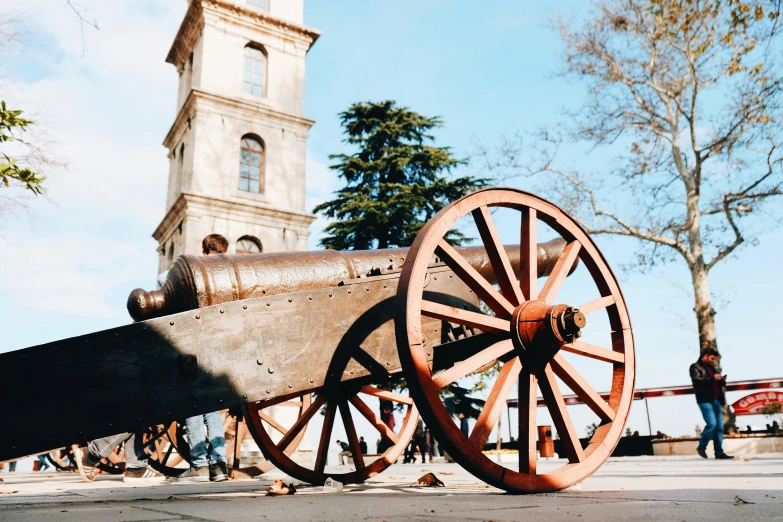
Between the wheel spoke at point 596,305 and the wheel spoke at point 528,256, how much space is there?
1.00 ft

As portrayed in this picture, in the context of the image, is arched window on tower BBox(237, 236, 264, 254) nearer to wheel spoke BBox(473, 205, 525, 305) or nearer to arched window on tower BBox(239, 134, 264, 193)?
arched window on tower BBox(239, 134, 264, 193)

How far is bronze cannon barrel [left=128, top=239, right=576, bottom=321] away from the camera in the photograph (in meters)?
3.52

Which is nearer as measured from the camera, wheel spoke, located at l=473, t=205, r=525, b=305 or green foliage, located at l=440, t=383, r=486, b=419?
wheel spoke, located at l=473, t=205, r=525, b=305

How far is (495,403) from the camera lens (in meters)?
3.44

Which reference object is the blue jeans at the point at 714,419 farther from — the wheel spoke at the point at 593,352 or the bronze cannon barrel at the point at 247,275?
the bronze cannon barrel at the point at 247,275

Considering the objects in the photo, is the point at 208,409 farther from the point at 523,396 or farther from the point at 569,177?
the point at 569,177

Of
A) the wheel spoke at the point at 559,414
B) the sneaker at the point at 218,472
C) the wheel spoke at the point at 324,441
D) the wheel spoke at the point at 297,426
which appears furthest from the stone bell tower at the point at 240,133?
the wheel spoke at the point at 559,414

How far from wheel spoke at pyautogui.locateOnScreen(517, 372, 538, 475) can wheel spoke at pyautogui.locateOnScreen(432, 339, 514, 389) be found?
0.22m

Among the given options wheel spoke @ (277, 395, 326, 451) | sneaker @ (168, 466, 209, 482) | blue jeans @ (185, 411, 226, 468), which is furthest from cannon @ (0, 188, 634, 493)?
sneaker @ (168, 466, 209, 482)

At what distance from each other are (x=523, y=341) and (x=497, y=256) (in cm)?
51

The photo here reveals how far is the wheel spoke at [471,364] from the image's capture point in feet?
10.6

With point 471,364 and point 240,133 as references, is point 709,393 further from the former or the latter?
point 240,133

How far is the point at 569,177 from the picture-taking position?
60.4ft

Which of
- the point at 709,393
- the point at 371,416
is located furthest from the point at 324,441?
the point at 709,393
